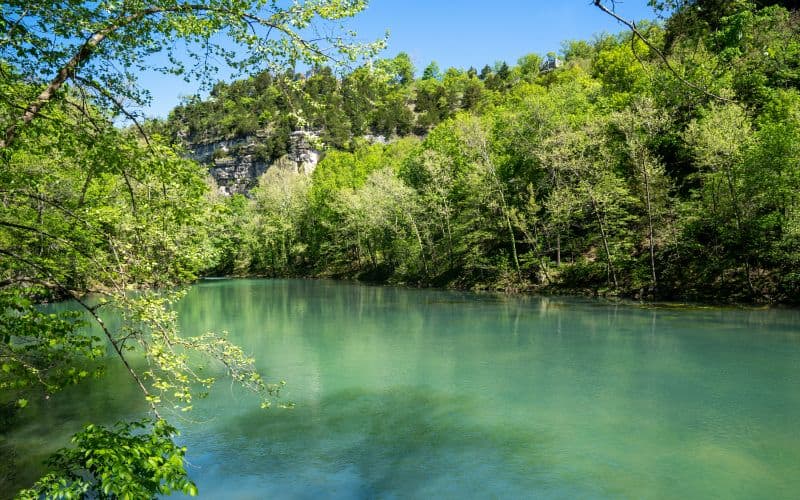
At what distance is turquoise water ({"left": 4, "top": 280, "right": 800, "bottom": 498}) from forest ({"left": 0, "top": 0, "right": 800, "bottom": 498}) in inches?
46.8

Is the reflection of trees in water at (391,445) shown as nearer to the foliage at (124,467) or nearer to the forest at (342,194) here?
the forest at (342,194)

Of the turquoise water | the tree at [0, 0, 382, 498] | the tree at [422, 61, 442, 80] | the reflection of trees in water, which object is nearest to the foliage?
the tree at [0, 0, 382, 498]

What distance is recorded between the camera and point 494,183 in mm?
39812

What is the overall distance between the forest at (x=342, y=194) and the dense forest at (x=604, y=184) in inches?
3.8

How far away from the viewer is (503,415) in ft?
39.3

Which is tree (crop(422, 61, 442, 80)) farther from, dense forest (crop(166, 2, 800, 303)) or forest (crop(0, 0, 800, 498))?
dense forest (crop(166, 2, 800, 303))

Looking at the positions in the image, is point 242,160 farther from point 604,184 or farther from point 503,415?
point 503,415

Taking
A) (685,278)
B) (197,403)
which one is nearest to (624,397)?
(197,403)

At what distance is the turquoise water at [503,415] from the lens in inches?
343

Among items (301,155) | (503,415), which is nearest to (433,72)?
(301,155)

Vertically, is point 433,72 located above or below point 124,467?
above

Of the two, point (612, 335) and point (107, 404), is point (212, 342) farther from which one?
point (612, 335)

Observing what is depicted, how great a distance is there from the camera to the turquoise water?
871cm

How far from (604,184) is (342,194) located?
34274mm
